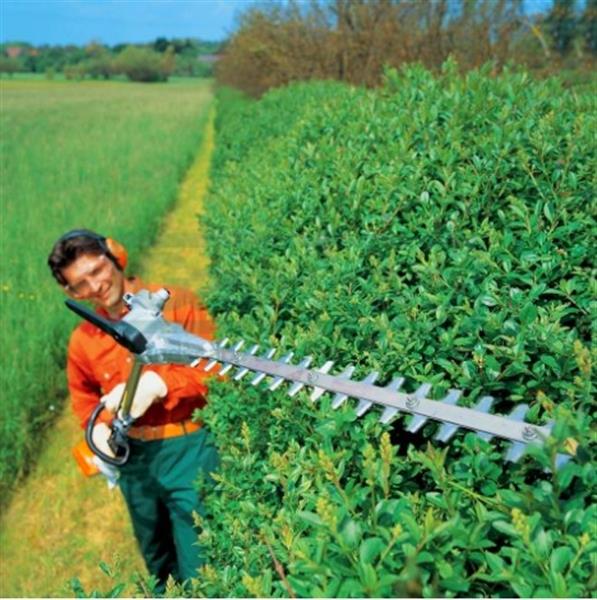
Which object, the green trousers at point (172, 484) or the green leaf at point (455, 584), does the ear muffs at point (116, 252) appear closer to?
the green trousers at point (172, 484)

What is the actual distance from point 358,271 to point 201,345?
1.83 feet

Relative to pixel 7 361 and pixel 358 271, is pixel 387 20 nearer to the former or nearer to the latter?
pixel 7 361

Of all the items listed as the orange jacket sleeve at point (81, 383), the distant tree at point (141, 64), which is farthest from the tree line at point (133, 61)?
the orange jacket sleeve at point (81, 383)

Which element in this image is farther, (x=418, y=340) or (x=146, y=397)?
(x=146, y=397)

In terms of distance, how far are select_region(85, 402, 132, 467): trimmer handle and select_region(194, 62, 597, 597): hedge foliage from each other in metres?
0.39

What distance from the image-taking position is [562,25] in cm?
1311

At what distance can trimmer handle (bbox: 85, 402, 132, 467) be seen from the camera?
231 cm

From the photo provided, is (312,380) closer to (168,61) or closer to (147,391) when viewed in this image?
(147,391)

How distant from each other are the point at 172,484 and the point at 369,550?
2.13 meters

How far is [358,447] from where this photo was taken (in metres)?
1.32

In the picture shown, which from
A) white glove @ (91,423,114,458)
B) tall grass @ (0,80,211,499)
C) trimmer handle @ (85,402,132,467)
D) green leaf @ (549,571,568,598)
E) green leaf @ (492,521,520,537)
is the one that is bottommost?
tall grass @ (0,80,211,499)

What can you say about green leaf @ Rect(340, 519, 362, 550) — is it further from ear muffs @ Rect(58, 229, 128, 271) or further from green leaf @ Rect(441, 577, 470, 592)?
ear muffs @ Rect(58, 229, 128, 271)

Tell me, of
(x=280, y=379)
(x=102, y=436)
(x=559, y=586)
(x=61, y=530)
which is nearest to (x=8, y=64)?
(x=61, y=530)

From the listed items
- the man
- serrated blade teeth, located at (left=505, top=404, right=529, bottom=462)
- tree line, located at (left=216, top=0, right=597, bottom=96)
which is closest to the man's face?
the man
